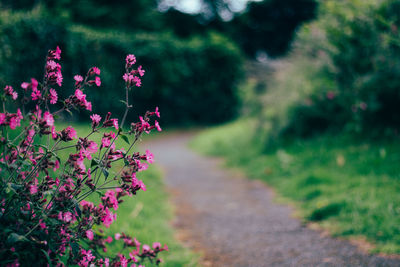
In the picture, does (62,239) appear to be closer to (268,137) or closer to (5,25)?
(268,137)

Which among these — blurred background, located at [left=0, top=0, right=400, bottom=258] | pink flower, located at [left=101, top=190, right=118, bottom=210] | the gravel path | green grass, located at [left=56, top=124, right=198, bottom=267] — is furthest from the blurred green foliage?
pink flower, located at [left=101, top=190, right=118, bottom=210]

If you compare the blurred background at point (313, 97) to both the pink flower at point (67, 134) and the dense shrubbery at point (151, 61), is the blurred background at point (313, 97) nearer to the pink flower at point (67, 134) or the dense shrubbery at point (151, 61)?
the dense shrubbery at point (151, 61)

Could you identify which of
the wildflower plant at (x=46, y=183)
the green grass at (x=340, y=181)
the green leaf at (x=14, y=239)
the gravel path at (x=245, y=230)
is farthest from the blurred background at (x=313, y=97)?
the green leaf at (x=14, y=239)

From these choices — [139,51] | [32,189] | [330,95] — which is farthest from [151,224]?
[139,51]

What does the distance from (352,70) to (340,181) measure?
7.54 feet

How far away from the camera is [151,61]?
1485 cm

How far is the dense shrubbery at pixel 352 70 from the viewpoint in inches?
226

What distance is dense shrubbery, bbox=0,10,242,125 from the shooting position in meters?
9.32

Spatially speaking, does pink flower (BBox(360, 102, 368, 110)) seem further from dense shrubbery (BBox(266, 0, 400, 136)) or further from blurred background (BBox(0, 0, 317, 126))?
blurred background (BBox(0, 0, 317, 126))

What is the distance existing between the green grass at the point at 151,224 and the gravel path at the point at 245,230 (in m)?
0.17

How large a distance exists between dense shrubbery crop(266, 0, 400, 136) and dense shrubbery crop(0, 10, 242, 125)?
18.5 ft

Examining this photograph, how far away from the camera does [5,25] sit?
8797 millimetres

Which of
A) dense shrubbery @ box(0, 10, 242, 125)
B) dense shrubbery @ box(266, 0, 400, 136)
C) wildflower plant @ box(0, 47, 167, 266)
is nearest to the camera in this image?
wildflower plant @ box(0, 47, 167, 266)

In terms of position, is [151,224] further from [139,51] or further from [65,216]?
[139,51]
